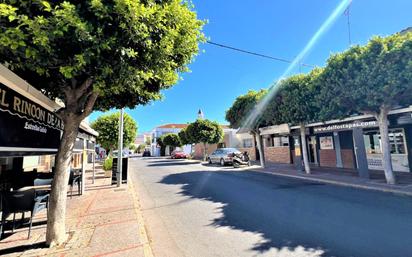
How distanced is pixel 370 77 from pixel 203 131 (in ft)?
68.3

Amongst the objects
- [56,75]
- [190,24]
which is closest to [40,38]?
[56,75]

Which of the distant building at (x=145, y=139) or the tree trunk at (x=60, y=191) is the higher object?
the distant building at (x=145, y=139)

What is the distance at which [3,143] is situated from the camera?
352 centimetres

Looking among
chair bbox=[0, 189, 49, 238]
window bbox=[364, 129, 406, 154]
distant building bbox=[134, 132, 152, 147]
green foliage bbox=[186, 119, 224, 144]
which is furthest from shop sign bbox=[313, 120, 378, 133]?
distant building bbox=[134, 132, 152, 147]

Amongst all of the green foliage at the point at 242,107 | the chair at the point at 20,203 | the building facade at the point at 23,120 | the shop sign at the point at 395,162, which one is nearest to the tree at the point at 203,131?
the green foliage at the point at 242,107

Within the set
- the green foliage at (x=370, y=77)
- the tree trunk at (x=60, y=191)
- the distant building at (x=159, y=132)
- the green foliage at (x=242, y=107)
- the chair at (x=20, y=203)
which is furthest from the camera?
the distant building at (x=159, y=132)

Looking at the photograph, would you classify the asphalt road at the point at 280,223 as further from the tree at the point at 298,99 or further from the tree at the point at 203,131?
the tree at the point at 203,131

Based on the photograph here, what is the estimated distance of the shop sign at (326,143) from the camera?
57.8 feet

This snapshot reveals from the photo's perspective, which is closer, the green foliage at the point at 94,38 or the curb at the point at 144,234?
the green foliage at the point at 94,38

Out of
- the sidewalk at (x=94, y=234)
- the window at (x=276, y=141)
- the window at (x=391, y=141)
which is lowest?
the sidewalk at (x=94, y=234)

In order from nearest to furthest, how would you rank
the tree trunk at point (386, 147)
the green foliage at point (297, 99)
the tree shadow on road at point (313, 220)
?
the tree shadow on road at point (313, 220), the tree trunk at point (386, 147), the green foliage at point (297, 99)

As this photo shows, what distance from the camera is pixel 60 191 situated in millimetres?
4551

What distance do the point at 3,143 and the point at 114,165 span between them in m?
9.22

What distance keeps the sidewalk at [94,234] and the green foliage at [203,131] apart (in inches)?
825
